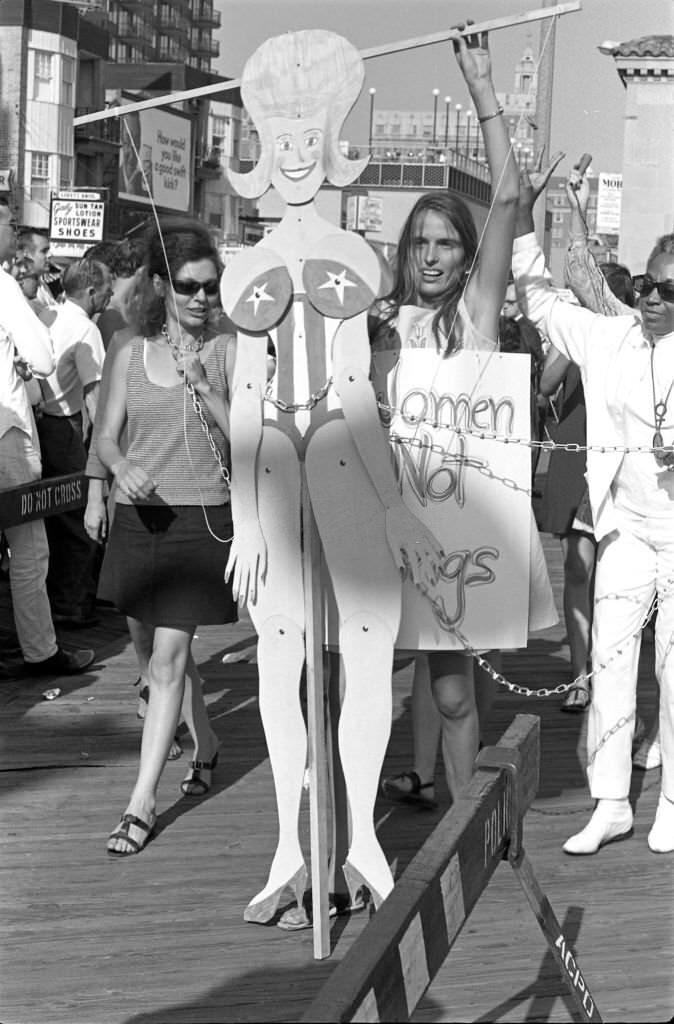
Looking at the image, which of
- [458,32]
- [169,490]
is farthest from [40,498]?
[458,32]

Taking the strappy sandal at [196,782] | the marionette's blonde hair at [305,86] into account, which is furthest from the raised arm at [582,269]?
the strappy sandal at [196,782]

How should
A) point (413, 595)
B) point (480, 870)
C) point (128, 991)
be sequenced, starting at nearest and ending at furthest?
point (480, 870) < point (128, 991) < point (413, 595)

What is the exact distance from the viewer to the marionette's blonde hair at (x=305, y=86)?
4035mm

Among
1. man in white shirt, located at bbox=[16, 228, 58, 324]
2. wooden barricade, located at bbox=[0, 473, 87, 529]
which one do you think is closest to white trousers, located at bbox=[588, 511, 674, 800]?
wooden barricade, located at bbox=[0, 473, 87, 529]

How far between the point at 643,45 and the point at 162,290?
69.9 feet

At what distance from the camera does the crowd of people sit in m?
4.09

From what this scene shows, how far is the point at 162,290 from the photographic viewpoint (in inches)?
200

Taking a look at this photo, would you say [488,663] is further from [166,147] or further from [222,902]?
[166,147]

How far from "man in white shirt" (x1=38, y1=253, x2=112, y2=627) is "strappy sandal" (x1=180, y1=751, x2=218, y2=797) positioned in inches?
106

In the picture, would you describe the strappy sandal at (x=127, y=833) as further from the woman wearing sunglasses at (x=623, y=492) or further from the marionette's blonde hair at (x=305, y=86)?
the marionette's blonde hair at (x=305, y=86)

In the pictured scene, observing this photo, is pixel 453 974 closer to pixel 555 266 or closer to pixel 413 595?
pixel 413 595

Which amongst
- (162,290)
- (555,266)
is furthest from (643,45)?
(162,290)

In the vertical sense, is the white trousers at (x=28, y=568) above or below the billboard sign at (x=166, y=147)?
below

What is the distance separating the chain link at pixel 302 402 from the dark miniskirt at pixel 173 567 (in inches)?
40.2
